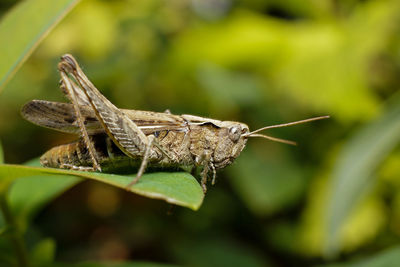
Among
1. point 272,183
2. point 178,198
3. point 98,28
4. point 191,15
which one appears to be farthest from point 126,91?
point 178,198

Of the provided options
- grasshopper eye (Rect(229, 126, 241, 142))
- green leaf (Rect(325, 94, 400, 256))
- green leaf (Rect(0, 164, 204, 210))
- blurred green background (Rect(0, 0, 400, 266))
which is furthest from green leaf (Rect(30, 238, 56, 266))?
blurred green background (Rect(0, 0, 400, 266))

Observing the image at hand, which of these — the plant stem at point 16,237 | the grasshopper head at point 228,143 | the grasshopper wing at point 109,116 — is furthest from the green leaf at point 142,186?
the grasshopper head at point 228,143

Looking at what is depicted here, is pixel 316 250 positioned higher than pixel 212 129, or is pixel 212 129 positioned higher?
pixel 212 129

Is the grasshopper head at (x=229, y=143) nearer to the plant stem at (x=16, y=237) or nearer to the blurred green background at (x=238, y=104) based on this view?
the plant stem at (x=16, y=237)

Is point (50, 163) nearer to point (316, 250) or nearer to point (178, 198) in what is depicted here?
point (178, 198)

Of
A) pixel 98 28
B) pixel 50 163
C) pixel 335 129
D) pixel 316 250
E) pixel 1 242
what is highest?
pixel 98 28

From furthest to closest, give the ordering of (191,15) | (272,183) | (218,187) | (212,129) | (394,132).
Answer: (191,15)
(218,187)
(272,183)
(394,132)
(212,129)

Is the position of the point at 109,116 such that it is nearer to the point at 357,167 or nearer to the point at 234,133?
the point at 234,133
